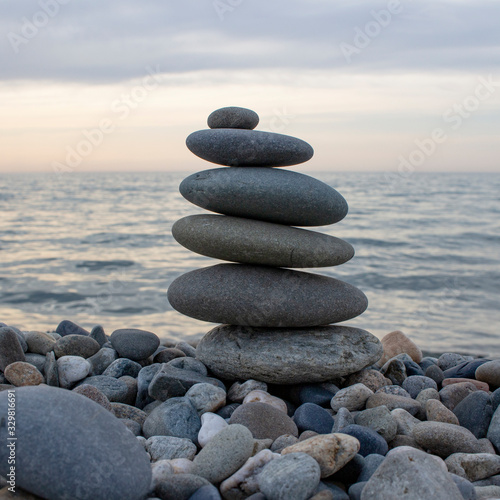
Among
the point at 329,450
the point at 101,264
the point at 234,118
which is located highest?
the point at 234,118

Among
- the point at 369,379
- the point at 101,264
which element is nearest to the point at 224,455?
the point at 369,379

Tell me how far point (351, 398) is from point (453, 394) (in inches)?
37.8

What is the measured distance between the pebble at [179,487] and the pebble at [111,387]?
6.38 feet

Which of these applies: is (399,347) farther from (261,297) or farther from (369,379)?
(261,297)

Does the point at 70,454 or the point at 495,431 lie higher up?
the point at 70,454

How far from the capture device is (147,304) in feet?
37.3

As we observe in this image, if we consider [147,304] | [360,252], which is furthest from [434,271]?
[147,304]

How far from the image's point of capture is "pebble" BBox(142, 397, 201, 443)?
396 cm

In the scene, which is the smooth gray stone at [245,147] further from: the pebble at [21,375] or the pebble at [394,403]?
the pebble at [21,375]

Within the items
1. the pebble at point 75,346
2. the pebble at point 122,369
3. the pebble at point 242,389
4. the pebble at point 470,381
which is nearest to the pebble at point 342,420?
the pebble at point 242,389

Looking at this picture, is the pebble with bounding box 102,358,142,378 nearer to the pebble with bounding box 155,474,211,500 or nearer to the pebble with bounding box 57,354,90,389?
the pebble with bounding box 57,354,90,389

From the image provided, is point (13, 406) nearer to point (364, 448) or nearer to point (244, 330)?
point (364, 448)

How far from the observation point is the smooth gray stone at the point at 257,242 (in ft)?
15.5

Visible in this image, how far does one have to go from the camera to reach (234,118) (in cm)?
510
